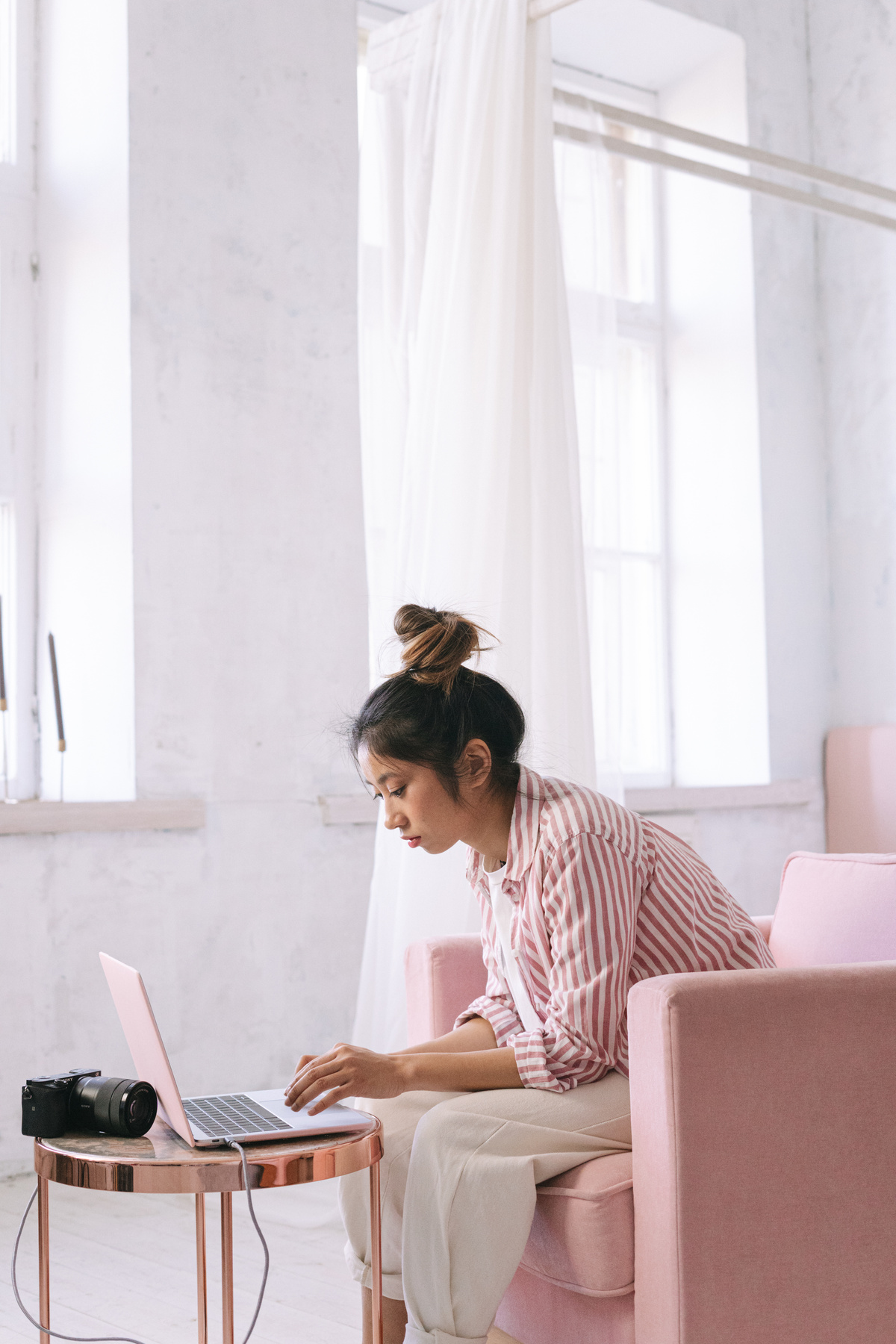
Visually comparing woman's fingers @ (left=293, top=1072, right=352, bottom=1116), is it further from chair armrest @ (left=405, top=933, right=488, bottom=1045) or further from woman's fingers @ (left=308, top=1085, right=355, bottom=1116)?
chair armrest @ (left=405, top=933, right=488, bottom=1045)

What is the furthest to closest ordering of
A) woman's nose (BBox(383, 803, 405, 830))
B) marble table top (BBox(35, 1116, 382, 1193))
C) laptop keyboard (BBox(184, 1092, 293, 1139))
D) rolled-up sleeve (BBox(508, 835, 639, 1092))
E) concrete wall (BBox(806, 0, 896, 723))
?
concrete wall (BBox(806, 0, 896, 723))
woman's nose (BBox(383, 803, 405, 830))
rolled-up sleeve (BBox(508, 835, 639, 1092))
laptop keyboard (BBox(184, 1092, 293, 1139))
marble table top (BBox(35, 1116, 382, 1193))

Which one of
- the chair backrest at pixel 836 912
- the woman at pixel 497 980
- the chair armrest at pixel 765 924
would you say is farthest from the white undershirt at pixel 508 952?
the chair armrest at pixel 765 924

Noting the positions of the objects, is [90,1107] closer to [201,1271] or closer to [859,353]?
[201,1271]

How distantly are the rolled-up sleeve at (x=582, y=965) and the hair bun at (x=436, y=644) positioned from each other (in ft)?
0.90

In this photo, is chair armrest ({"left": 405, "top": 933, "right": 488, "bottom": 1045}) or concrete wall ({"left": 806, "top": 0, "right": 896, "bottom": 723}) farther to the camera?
concrete wall ({"left": 806, "top": 0, "right": 896, "bottom": 723})

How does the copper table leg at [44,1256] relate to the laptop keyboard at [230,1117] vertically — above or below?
below

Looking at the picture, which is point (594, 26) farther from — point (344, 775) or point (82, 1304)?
point (82, 1304)

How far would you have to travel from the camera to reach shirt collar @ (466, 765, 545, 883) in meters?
1.71

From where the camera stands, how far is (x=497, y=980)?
1863 mm

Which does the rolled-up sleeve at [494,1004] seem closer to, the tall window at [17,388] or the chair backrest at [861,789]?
the tall window at [17,388]

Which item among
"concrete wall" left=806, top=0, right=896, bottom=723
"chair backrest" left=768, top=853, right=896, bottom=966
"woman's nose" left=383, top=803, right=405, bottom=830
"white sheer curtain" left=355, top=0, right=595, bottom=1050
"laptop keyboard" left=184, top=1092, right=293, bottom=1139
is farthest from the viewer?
"concrete wall" left=806, top=0, right=896, bottom=723

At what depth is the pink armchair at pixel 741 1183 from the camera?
57.6 inches

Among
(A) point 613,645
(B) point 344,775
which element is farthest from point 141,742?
(A) point 613,645

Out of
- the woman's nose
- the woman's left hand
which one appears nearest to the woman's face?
the woman's nose
